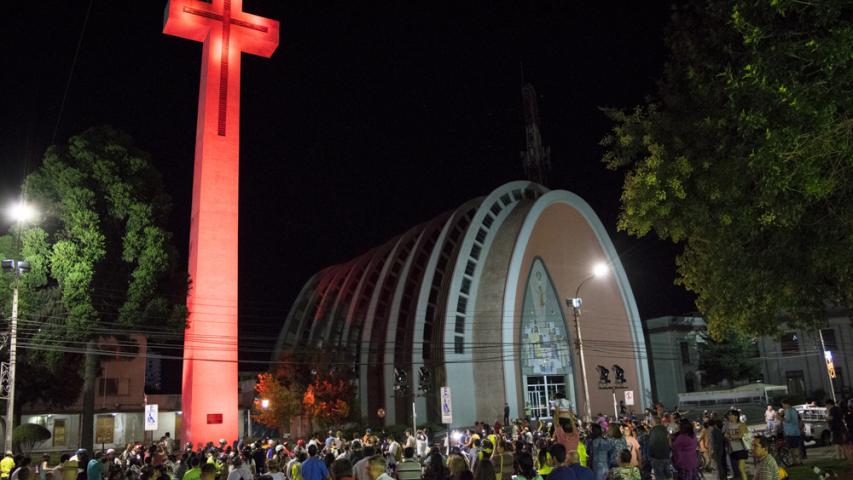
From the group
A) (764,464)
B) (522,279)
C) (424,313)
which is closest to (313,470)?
(764,464)

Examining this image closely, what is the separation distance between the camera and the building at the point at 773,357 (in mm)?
54375

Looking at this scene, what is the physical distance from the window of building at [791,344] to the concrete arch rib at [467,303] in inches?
1129

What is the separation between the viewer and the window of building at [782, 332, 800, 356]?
5847 cm

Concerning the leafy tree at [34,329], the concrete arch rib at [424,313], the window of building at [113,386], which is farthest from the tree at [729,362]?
the leafy tree at [34,329]

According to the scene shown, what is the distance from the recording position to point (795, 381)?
2288 inches

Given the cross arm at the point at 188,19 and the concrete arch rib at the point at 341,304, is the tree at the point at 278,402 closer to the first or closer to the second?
the concrete arch rib at the point at 341,304

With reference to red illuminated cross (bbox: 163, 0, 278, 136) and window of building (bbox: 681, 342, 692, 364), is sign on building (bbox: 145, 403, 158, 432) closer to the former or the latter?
red illuminated cross (bbox: 163, 0, 278, 136)

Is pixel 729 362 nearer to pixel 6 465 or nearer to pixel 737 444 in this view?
pixel 737 444

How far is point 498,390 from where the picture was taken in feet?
145

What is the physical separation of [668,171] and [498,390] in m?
32.5

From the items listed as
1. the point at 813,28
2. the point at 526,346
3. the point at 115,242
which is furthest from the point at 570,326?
the point at 813,28

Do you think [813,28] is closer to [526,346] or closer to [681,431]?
[681,431]

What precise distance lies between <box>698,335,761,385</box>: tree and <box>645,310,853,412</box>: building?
60cm

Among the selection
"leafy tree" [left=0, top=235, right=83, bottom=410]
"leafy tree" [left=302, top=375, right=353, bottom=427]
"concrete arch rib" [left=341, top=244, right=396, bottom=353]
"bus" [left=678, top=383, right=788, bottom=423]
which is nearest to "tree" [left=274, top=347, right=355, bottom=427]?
"leafy tree" [left=302, top=375, right=353, bottom=427]
